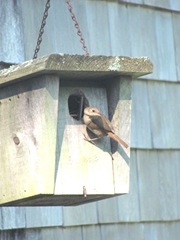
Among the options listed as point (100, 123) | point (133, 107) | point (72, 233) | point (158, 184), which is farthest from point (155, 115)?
point (100, 123)

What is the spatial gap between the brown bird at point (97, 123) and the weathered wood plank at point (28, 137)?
0.18 m

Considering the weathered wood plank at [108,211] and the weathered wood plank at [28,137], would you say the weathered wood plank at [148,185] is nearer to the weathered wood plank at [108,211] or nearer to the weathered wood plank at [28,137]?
the weathered wood plank at [108,211]

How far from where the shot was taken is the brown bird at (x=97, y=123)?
4.26m

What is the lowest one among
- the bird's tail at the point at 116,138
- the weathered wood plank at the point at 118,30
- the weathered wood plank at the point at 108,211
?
the weathered wood plank at the point at 108,211

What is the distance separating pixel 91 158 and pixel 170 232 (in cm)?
183

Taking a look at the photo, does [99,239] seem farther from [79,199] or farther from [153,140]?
[79,199]

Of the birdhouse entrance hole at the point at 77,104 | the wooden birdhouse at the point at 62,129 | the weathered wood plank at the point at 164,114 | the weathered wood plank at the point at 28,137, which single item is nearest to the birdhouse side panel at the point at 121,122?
the wooden birdhouse at the point at 62,129

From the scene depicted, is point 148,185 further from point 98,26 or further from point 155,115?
point 98,26

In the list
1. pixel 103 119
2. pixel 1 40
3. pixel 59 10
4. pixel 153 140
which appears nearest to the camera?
pixel 103 119

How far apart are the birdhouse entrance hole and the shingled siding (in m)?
0.90

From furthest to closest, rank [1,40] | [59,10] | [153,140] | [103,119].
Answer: [153,140] < [59,10] < [1,40] < [103,119]

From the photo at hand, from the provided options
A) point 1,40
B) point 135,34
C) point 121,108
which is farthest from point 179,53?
point 121,108

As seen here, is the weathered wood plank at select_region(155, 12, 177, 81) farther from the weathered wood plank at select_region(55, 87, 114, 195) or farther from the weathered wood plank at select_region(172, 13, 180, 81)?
the weathered wood plank at select_region(55, 87, 114, 195)

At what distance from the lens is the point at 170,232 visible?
6039mm
